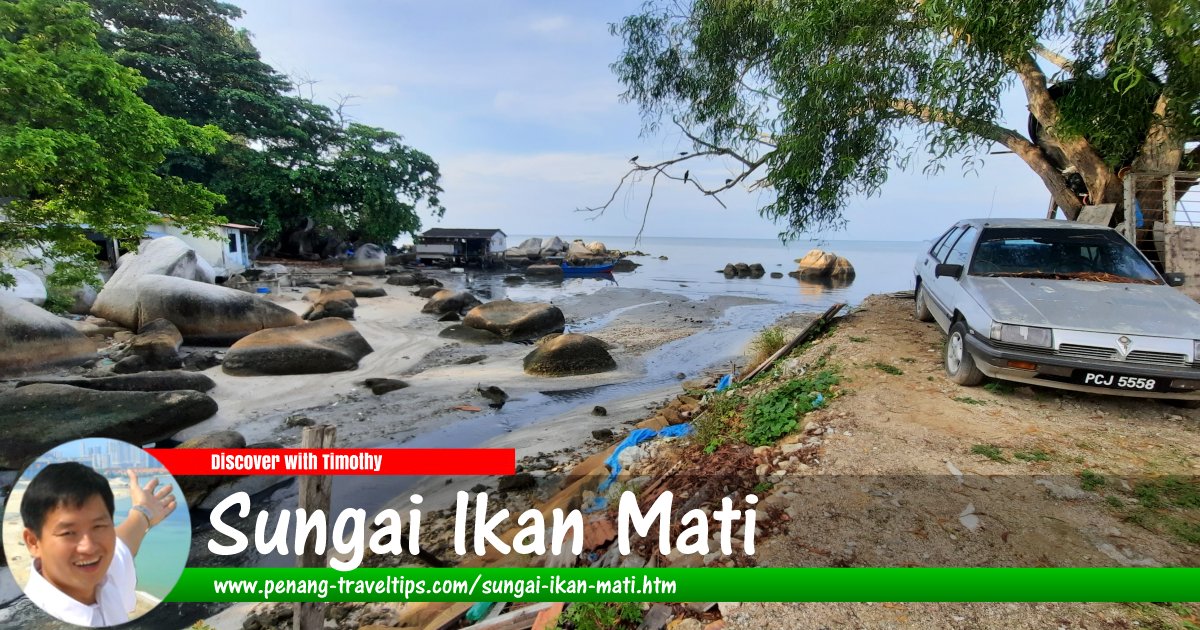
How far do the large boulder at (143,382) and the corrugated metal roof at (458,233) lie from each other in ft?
126

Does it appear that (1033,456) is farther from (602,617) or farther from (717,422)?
(602,617)

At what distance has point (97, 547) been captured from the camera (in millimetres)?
2170

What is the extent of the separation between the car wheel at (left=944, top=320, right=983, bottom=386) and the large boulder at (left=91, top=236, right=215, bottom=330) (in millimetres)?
18952

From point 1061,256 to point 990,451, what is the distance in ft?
11.5

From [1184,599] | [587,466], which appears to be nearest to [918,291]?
[587,466]

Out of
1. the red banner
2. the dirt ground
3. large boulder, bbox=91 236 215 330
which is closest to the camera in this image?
the dirt ground

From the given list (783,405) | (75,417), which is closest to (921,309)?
(783,405)

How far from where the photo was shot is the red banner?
272cm

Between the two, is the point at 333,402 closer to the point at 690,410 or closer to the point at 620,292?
the point at 690,410

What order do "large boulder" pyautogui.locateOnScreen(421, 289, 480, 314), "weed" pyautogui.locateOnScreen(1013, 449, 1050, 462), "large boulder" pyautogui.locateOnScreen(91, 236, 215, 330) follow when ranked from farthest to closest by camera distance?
"large boulder" pyautogui.locateOnScreen(421, 289, 480, 314), "large boulder" pyautogui.locateOnScreen(91, 236, 215, 330), "weed" pyautogui.locateOnScreen(1013, 449, 1050, 462)

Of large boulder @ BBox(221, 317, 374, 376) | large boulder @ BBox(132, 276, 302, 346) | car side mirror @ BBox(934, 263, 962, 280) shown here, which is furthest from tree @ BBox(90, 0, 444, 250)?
car side mirror @ BBox(934, 263, 962, 280)

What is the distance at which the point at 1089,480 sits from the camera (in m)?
3.76

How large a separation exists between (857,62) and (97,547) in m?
10.4

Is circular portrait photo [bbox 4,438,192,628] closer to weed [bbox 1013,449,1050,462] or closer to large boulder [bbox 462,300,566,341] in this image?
weed [bbox 1013,449,1050,462]
